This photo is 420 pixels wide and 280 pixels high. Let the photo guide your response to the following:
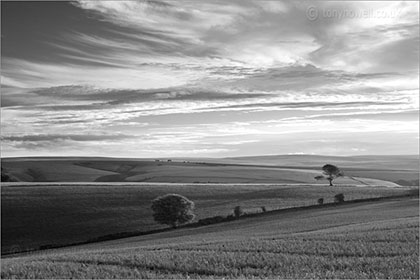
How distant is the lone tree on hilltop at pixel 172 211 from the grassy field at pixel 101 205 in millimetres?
1292

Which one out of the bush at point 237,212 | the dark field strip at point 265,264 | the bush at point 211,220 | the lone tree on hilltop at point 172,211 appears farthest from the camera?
the bush at point 237,212

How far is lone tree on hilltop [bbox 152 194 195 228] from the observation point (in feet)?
192

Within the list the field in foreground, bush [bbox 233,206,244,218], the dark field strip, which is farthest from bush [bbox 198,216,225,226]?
the dark field strip

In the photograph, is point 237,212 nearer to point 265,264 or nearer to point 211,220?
point 211,220

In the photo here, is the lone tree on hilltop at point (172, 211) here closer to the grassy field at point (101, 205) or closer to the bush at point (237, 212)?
the grassy field at point (101, 205)

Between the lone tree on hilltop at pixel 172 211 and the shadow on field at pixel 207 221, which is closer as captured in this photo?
the shadow on field at pixel 207 221

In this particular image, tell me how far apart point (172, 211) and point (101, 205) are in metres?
13.2

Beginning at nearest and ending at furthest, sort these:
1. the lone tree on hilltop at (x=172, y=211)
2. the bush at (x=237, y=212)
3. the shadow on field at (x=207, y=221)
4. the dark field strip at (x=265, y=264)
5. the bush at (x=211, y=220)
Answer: the dark field strip at (x=265, y=264), the shadow on field at (x=207, y=221), the bush at (x=211, y=220), the lone tree on hilltop at (x=172, y=211), the bush at (x=237, y=212)

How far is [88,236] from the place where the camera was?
54.7 meters

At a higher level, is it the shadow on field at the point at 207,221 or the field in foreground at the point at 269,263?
the field in foreground at the point at 269,263

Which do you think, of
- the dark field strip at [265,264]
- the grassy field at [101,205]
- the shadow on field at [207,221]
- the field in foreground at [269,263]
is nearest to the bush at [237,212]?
the shadow on field at [207,221]

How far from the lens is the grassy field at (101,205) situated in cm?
5578

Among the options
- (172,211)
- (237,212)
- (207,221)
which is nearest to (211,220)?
(207,221)

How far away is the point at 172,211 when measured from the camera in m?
58.3
